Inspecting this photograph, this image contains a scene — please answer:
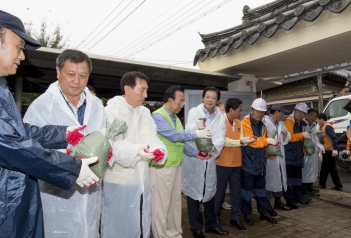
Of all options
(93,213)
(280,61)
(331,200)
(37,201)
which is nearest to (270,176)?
(331,200)

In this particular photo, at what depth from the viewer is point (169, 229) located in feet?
11.4

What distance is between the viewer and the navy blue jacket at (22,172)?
1380 mm

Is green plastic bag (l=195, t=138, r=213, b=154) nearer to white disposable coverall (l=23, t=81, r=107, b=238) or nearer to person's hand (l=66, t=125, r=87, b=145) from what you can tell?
white disposable coverall (l=23, t=81, r=107, b=238)

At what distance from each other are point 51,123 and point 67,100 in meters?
0.21

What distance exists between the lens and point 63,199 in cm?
200

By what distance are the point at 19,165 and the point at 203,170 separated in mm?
2614

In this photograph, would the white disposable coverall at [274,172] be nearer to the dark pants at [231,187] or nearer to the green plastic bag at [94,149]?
the dark pants at [231,187]

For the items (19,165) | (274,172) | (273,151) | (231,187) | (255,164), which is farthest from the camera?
(274,172)

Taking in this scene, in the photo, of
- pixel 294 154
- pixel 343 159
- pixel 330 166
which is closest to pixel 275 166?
pixel 294 154

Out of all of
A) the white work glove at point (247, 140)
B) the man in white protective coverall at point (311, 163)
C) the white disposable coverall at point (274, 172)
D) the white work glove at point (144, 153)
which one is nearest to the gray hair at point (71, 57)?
the white work glove at point (144, 153)

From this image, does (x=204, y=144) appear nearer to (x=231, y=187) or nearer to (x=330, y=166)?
(x=231, y=187)

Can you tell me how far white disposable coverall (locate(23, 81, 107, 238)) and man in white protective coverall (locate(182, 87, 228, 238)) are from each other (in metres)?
1.77

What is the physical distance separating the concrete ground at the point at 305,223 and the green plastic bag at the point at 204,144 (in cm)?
123

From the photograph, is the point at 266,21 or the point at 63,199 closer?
the point at 63,199
